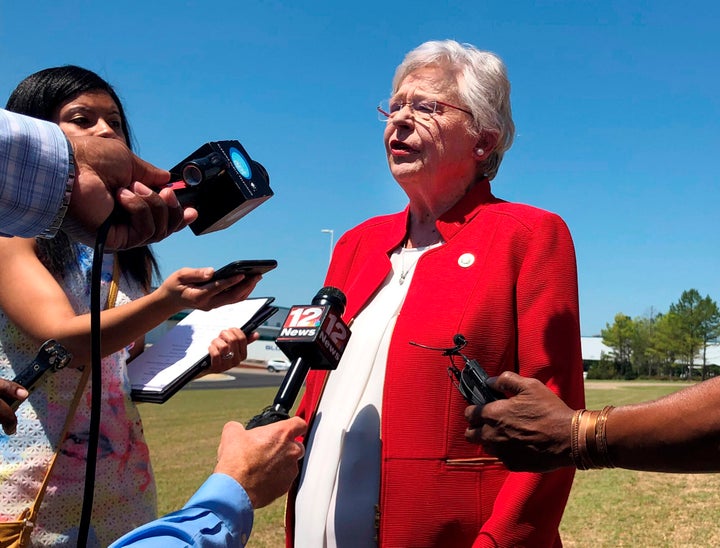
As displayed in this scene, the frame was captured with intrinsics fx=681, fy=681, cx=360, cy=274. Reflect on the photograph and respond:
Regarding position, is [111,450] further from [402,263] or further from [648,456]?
[648,456]

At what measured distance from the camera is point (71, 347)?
7.66 ft

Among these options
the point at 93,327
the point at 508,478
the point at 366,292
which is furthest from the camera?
the point at 366,292

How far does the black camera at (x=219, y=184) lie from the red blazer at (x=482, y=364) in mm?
809

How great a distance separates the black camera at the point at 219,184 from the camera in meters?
2.15

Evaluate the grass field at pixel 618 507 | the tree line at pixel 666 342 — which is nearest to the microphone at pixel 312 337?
the grass field at pixel 618 507

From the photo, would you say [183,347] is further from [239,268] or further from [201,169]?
[201,169]

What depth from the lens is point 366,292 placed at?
296cm

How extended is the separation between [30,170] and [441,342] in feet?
5.03

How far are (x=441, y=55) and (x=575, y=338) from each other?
1398 mm

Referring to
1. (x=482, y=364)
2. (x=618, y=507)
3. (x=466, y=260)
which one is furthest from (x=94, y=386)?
(x=618, y=507)

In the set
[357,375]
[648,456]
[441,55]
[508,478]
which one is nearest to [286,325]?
[357,375]

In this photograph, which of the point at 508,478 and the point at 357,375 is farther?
the point at 357,375

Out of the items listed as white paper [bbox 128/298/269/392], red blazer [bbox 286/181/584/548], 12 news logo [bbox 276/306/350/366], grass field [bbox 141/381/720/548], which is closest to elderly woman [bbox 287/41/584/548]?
red blazer [bbox 286/181/584/548]

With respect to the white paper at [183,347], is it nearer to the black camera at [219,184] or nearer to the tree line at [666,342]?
the black camera at [219,184]
